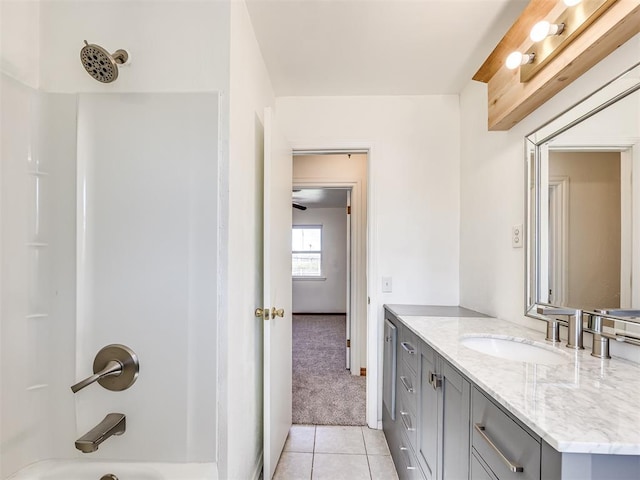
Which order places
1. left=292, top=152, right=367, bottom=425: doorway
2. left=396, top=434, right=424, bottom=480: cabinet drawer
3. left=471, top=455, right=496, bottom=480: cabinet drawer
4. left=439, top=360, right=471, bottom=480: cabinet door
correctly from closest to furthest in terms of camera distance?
left=471, top=455, right=496, bottom=480: cabinet drawer
left=439, top=360, right=471, bottom=480: cabinet door
left=396, top=434, right=424, bottom=480: cabinet drawer
left=292, top=152, right=367, bottom=425: doorway

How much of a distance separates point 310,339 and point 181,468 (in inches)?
137

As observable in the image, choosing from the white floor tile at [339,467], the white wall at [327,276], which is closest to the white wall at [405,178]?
the white floor tile at [339,467]

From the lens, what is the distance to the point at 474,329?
1438 millimetres

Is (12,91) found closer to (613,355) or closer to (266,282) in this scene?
(266,282)

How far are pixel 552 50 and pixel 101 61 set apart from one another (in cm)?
166

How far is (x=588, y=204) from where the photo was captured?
44.9 inches

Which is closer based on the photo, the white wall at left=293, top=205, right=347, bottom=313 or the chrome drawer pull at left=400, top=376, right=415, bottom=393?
the chrome drawer pull at left=400, top=376, right=415, bottom=393

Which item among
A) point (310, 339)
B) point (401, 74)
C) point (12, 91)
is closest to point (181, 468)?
point (12, 91)

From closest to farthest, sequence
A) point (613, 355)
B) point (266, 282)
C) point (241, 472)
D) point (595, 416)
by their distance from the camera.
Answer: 1. point (595, 416)
2. point (613, 355)
3. point (241, 472)
4. point (266, 282)

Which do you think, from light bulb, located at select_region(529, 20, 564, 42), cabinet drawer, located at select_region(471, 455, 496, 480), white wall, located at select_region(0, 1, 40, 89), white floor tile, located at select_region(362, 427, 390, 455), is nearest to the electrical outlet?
light bulb, located at select_region(529, 20, 564, 42)

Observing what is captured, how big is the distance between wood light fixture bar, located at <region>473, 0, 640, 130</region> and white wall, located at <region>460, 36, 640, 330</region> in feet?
0.23

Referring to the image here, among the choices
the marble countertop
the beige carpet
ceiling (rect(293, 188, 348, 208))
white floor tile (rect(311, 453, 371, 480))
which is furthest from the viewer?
ceiling (rect(293, 188, 348, 208))

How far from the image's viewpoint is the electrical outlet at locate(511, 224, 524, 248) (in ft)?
5.09

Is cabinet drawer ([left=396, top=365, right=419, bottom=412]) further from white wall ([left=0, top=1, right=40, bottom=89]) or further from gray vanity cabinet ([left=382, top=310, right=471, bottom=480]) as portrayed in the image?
white wall ([left=0, top=1, right=40, bottom=89])
